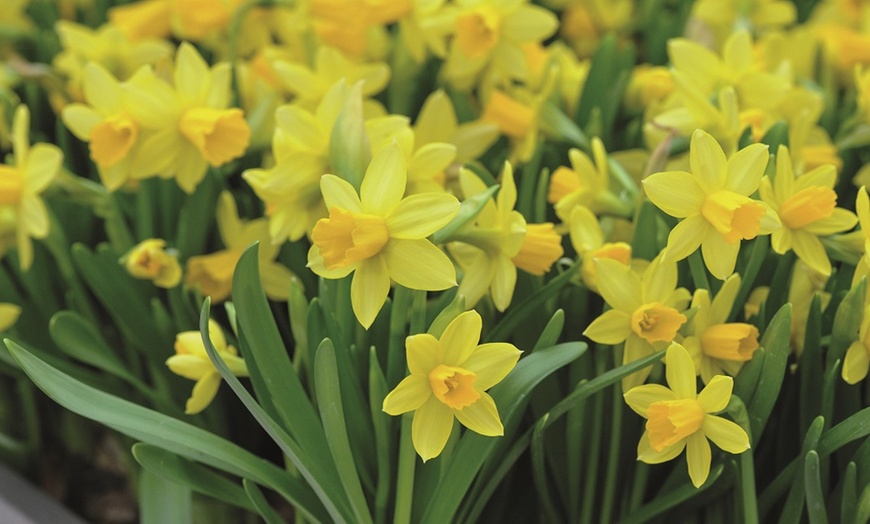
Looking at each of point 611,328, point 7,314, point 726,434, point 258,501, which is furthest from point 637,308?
point 7,314

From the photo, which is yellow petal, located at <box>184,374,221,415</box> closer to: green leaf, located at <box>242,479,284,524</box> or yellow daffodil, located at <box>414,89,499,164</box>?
green leaf, located at <box>242,479,284,524</box>

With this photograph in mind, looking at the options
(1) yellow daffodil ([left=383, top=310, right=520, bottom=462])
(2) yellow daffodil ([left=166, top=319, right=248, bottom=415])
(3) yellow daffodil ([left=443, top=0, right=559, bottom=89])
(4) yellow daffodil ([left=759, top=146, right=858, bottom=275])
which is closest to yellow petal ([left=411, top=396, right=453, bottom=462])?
(1) yellow daffodil ([left=383, top=310, right=520, bottom=462])

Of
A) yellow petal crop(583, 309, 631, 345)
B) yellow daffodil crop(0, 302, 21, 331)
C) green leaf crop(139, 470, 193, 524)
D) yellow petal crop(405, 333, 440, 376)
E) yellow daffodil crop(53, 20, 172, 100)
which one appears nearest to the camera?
yellow petal crop(405, 333, 440, 376)

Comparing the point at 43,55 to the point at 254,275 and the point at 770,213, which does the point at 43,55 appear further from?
the point at 770,213

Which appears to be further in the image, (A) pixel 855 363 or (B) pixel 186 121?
(B) pixel 186 121

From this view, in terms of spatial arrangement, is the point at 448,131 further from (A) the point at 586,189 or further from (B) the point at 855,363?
(B) the point at 855,363

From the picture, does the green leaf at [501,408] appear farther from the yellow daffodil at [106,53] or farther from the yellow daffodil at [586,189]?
the yellow daffodil at [106,53]

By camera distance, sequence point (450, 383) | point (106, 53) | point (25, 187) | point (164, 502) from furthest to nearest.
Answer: point (106, 53) → point (25, 187) → point (164, 502) → point (450, 383)
